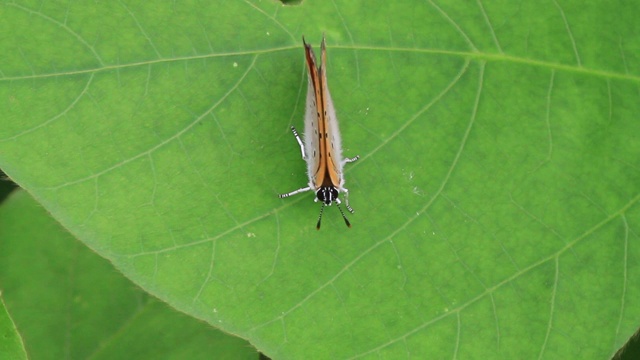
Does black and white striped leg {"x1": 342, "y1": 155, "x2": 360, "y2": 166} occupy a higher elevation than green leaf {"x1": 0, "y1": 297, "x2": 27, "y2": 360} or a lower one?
higher

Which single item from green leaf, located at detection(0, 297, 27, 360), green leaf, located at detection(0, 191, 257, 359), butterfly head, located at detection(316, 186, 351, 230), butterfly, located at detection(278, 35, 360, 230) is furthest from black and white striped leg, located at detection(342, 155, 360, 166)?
green leaf, located at detection(0, 297, 27, 360)

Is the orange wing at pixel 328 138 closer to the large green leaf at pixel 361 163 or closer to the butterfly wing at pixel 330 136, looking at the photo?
the butterfly wing at pixel 330 136

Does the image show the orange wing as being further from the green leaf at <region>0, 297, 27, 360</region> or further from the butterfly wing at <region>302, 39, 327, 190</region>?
the green leaf at <region>0, 297, 27, 360</region>

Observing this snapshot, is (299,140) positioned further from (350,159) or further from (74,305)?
(74,305)

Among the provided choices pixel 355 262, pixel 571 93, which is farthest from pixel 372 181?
pixel 571 93

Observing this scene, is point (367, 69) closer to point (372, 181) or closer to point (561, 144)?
point (372, 181)

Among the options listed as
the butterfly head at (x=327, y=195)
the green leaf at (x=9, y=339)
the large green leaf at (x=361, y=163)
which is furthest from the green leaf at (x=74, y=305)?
the butterfly head at (x=327, y=195)

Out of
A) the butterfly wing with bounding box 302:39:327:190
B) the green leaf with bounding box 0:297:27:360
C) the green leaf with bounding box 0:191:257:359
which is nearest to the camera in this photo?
the butterfly wing with bounding box 302:39:327:190
